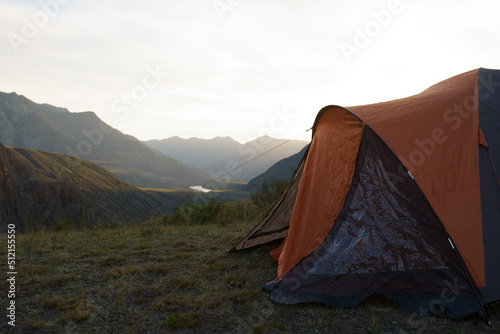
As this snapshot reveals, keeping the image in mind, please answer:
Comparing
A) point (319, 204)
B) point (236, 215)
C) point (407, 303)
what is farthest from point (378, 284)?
point (236, 215)

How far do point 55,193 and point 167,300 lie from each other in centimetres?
5761

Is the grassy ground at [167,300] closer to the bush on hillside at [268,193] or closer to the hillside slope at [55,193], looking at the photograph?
the bush on hillside at [268,193]

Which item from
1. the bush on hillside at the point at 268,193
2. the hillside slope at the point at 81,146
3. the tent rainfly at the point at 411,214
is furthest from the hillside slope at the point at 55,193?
the hillside slope at the point at 81,146

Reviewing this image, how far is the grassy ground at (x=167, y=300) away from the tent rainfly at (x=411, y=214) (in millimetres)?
292

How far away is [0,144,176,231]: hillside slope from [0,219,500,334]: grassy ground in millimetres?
37707

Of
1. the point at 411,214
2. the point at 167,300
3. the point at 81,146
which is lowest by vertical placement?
the point at 167,300

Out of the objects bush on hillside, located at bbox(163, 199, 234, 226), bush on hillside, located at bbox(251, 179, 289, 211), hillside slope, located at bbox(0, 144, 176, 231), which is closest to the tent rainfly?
bush on hillside, located at bbox(163, 199, 234, 226)

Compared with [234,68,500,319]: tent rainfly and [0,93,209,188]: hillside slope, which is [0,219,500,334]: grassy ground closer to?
[234,68,500,319]: tent rainfly

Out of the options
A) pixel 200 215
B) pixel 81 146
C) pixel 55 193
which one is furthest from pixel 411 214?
pixel 81 146

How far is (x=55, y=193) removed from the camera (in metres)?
51.9

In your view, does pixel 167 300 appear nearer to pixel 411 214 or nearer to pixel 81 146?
pixel 411 214

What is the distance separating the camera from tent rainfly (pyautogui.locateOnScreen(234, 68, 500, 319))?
3.85 metres

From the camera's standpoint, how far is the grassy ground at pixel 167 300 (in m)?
3.52

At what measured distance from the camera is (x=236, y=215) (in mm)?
11242
